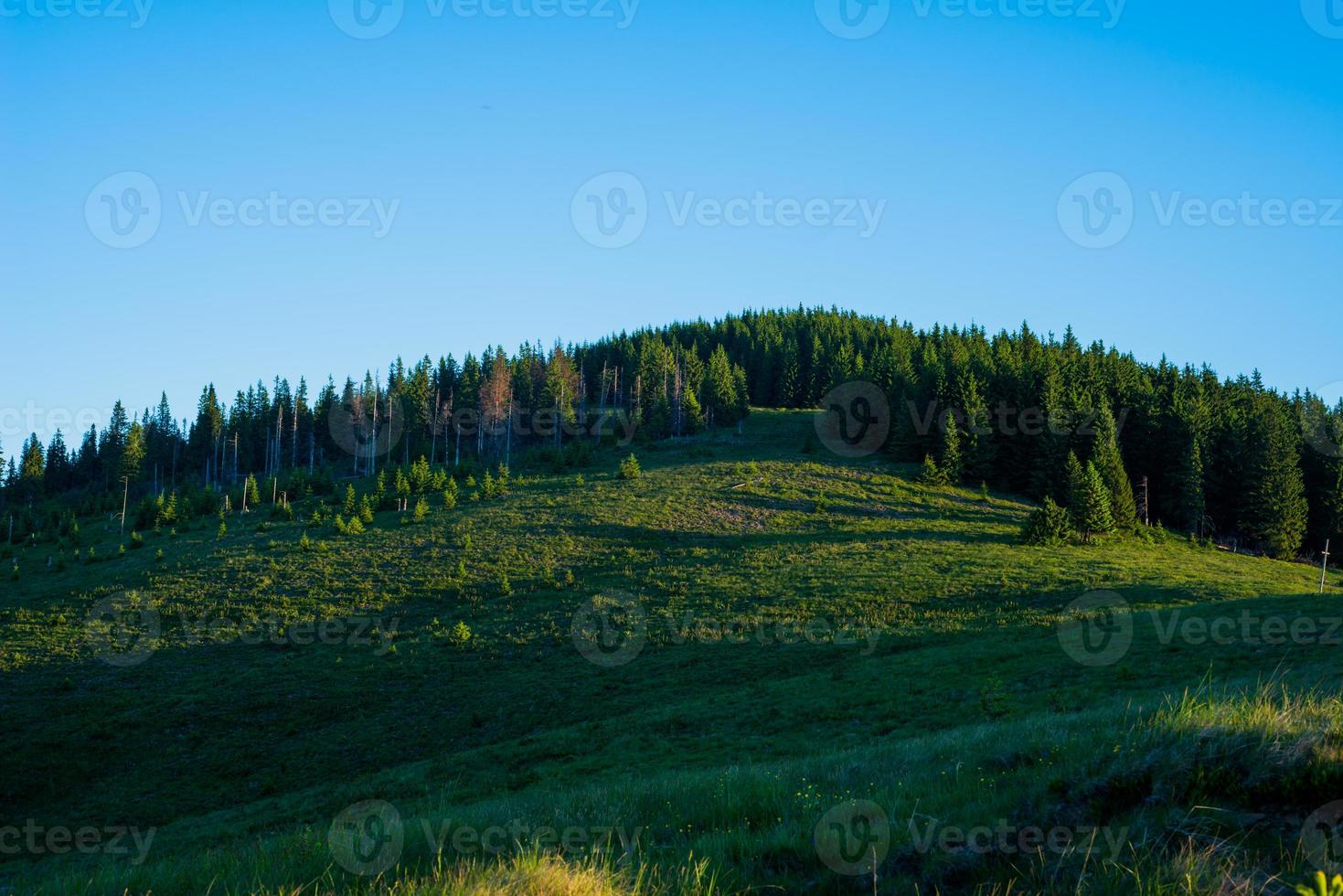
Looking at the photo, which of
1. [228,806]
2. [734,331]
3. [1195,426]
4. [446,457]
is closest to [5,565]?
[446,457]

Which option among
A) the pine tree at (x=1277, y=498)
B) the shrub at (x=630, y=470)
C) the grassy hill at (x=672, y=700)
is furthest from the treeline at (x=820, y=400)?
the shrub at (x=630, y=470)

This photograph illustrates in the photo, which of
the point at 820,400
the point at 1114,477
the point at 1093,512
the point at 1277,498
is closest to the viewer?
the point at 1093,512

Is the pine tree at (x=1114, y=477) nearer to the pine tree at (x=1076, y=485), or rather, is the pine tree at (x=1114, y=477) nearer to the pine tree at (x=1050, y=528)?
the pine tree at (x=1076, y=485)

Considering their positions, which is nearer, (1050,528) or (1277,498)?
(1050,528)

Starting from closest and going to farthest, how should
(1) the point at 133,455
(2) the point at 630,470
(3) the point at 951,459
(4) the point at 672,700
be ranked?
(4) the point at 672,700, (3) the point at 951,459, (2) the point at 630,470, (1) the point at 133,455

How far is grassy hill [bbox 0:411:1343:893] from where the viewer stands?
5871mm

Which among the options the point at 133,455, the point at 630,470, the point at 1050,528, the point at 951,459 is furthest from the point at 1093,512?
the point at 133,455

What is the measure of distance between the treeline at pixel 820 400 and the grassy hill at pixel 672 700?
8.44 meters

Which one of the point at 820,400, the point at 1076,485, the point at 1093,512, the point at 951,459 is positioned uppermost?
the point at 820,400

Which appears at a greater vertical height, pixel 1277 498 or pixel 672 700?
pixel 1277 498

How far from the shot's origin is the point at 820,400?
121 metres

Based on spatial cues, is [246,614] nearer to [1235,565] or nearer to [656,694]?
[656,694]

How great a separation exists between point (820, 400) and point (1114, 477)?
196ft

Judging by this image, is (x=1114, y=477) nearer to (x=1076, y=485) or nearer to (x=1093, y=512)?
(x=1076, y=485)
